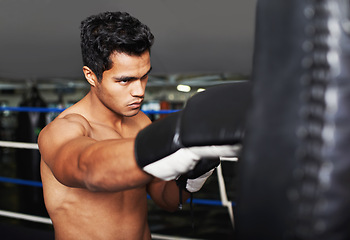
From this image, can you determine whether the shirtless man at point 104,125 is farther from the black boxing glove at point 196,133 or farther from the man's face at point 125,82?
the black boxing glove at point 196,133

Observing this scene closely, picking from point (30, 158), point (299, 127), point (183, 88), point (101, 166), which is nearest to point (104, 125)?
point (101, 166)

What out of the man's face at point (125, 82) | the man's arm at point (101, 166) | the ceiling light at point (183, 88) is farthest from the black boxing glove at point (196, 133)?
the ceiling light at point (183, 88)

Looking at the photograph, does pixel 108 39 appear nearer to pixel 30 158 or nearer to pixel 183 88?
pixel 30 158

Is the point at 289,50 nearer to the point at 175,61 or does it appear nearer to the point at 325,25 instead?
the point at 325,25

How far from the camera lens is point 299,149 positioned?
0.26 m

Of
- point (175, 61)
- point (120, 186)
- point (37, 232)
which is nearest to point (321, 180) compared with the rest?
point (120, 186)

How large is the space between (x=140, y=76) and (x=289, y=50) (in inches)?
20.5

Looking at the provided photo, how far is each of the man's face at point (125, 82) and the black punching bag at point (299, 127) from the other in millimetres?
485

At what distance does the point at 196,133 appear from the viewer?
0.36 metres

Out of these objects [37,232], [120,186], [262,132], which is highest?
[262,132]

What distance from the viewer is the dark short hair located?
0.73 meters

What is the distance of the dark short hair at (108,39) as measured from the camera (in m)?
0.73

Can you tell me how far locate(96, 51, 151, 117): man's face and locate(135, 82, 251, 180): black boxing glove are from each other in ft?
1.14

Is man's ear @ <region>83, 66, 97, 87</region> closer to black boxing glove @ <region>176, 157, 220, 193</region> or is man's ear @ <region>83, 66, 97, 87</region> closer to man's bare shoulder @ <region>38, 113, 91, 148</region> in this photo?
man's bare shoulder @ <region>38, 113, 91, 148</region>
